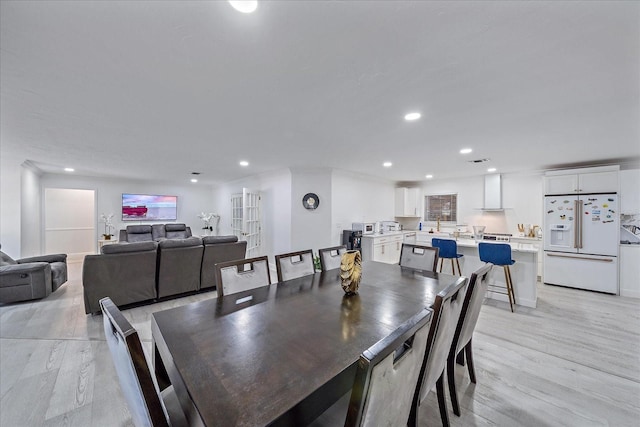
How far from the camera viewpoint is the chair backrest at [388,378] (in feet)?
2.11

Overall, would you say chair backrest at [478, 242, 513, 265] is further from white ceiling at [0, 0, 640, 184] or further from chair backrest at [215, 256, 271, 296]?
chair backrest at [215, 256, 271, 296]

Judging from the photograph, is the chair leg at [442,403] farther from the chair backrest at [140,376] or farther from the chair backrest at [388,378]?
the chair backrest at [140,376]

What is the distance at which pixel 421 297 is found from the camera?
5.54ft

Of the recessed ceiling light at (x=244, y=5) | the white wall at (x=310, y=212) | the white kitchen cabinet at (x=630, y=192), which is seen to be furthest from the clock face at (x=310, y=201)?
the white kitchen cabinet at (x=630, y=192)

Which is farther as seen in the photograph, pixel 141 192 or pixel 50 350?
pixel 141 192

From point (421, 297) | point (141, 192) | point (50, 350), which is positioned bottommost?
point (50, 350)

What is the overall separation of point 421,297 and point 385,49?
1600mm

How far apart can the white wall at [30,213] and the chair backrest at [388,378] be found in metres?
6.84

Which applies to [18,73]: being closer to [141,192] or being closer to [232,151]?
[232,151]

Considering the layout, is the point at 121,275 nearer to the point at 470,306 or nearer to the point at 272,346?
the point at 272,346

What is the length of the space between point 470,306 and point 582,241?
4.32 meters

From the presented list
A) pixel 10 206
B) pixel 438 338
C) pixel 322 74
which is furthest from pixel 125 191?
pixel 438 338

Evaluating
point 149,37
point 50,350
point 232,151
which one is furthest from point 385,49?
point 50,350

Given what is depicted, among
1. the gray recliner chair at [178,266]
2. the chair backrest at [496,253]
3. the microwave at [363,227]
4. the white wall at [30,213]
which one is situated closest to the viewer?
the chair backrest at [496,253]
